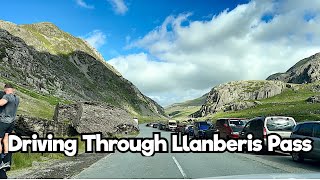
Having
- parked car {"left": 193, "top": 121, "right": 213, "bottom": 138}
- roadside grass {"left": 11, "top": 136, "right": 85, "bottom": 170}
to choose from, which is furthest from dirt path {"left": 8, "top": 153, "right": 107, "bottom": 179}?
parked car {"left": 193, "top": 121, "right": 213, "bottom": 138}

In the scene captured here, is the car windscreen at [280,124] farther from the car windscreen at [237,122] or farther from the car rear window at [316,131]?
the car windscreen at [237,122]

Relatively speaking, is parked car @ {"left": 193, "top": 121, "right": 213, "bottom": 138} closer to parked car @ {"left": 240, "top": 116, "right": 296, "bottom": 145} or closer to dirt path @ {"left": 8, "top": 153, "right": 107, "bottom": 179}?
parked car @ {"left": 240, "top": 116, "right": 296, "bottom": 145}

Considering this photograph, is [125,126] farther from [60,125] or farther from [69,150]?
[69,150]

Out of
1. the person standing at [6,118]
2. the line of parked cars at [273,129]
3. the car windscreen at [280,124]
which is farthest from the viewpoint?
the car windscreen at [280,124]

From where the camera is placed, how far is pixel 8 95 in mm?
9203

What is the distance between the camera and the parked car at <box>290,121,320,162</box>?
49.1 ft

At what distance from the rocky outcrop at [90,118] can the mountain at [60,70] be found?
61063 millimetres

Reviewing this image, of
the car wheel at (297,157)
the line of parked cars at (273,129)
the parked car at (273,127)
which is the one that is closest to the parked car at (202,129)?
the line of parked cars at (273,129)

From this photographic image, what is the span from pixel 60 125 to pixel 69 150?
4929 mm

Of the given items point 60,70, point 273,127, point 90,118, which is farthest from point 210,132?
point 60,70

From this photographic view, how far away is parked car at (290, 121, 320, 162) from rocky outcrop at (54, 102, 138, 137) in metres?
17.5

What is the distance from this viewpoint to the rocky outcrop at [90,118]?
31.2m

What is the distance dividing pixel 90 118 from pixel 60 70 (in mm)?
114786

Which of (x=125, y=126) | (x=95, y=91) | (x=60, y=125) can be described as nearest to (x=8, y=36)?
(x=95, y=91)
